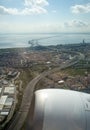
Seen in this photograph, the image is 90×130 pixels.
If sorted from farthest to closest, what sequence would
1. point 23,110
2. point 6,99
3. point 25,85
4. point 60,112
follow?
point 25,85
point 6,99
point 23,110
point 60,112

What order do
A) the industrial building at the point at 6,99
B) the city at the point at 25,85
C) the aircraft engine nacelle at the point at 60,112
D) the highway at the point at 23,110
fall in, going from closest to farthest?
1. the aircraft engine nacelle at the point at 60,112
2. the highway at the point at 23,110
3. the city at the point at 25,85
4. the industrial building at the point at 6,99

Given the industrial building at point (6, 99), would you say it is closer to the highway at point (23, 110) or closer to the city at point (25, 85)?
the city at point (25, 85)

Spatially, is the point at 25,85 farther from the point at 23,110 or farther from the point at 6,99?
the point at 23,110

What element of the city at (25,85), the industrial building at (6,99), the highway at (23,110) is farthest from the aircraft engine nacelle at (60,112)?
the industrial building at (6,99)

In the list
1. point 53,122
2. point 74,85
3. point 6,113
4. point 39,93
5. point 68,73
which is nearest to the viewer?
point 53,122

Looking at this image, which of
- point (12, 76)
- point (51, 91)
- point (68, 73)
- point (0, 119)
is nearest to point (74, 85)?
point (68, 73)

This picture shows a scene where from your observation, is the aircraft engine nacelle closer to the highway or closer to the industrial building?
the highway

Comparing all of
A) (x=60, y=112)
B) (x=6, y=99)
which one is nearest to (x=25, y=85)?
(x=6, y=99)

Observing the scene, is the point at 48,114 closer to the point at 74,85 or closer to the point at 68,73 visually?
the point at 74,85
